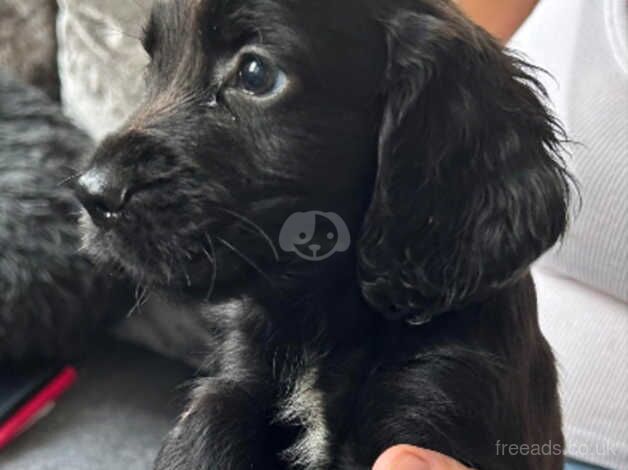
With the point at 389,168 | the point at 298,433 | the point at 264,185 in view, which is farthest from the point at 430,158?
the point at 298,433

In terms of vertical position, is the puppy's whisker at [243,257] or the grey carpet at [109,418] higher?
the puppy's whisker at [243,257]

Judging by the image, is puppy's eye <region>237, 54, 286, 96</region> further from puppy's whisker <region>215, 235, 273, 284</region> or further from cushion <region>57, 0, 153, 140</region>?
cushion <region>57, 0, 153, 140</region>

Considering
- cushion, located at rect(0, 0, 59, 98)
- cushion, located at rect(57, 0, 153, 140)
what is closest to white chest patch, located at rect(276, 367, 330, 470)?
cushion, located at rect(57, 0, 153, 140)

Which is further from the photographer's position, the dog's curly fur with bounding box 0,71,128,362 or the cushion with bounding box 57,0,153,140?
the cushion with bounding box 57,0,153,140

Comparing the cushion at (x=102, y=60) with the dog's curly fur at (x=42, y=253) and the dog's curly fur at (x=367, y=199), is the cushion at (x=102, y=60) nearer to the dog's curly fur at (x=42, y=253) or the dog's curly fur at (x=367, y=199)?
the dog's curly fur at (x=42, y=253)
